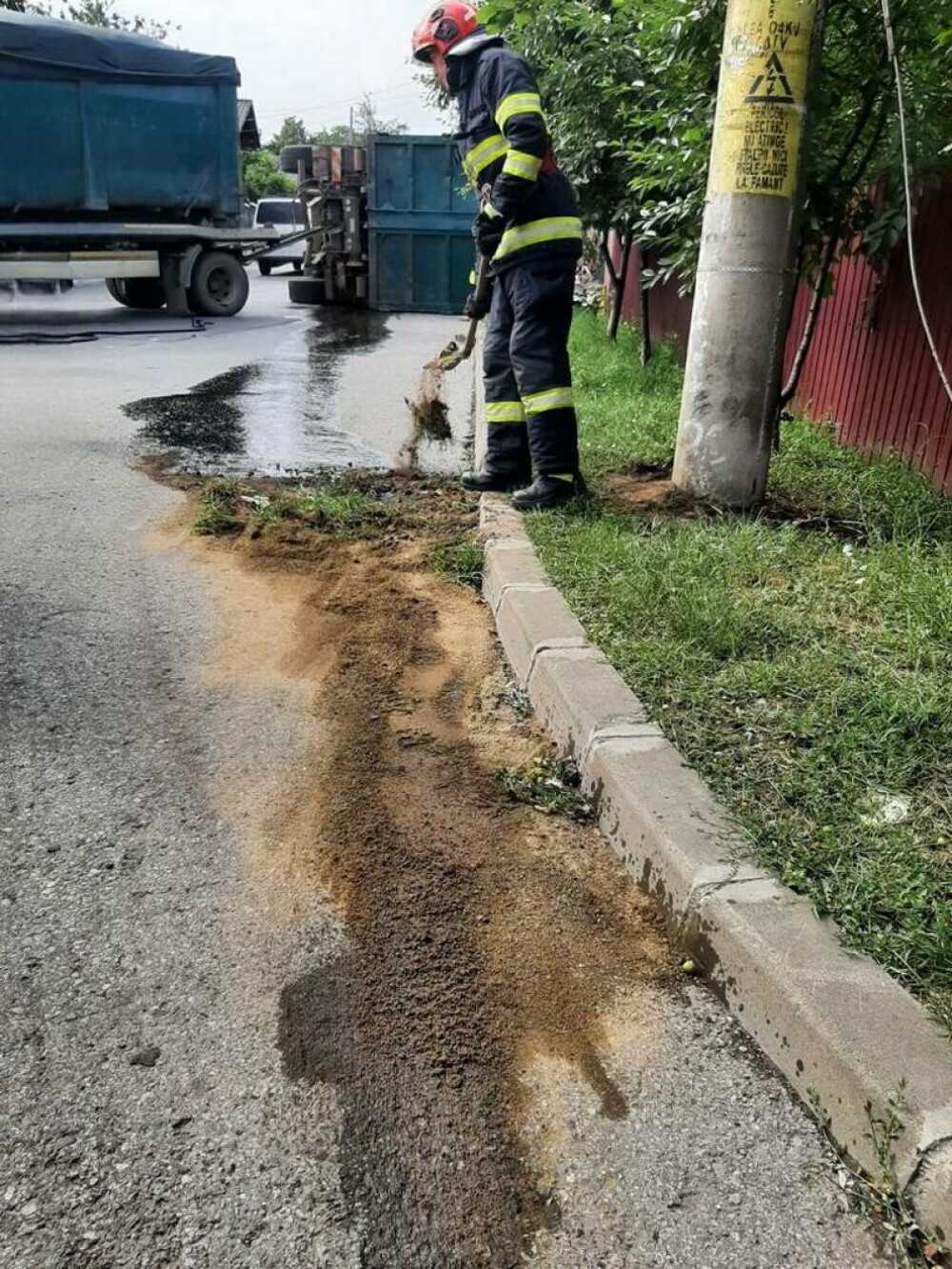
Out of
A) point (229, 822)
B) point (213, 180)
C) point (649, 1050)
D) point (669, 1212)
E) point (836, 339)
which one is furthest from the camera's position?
point (213, 180)

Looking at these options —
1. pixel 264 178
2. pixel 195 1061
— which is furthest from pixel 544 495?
pixel 264 178

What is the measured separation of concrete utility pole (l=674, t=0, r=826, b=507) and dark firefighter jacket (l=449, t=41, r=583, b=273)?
64 cm

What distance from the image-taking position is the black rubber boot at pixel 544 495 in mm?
4578

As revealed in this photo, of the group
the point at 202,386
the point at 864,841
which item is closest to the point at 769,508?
the point at 864,841

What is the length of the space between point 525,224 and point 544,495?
1.17 metres

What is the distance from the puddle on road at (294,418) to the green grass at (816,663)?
2.00 m

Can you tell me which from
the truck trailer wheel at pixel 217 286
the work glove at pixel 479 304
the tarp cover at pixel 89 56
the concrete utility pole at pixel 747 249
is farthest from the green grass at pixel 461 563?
the truck trailer wheel at pixel 217 286

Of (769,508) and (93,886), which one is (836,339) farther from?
(93,886)

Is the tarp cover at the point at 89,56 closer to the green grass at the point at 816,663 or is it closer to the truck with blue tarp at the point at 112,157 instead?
the truck with blue tarp at the point at 112,157

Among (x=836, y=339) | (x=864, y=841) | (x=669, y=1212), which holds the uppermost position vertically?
(x=836, y=339)

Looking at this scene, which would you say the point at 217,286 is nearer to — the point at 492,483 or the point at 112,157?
the point at 112,157

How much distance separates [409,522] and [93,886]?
283 cm

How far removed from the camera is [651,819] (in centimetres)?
223

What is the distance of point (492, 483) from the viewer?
5.07 meters
